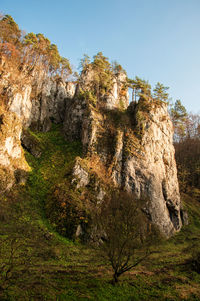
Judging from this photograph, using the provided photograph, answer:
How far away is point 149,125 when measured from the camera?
107 ft

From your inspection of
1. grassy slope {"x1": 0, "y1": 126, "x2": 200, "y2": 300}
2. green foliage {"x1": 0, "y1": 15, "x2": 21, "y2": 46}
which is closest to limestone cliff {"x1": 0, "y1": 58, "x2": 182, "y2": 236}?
grassy slope {"x1": 0, "y1": 126, "x2": 200, "y2": 300}

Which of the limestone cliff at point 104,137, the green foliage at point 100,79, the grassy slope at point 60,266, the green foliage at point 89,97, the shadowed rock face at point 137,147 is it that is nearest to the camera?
the grassy slope at point 60,266

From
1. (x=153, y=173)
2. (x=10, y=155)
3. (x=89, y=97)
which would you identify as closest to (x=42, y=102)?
(x=89, y=97)

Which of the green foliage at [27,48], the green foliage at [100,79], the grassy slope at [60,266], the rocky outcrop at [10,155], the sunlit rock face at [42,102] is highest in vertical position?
the green foliage at [27,48]

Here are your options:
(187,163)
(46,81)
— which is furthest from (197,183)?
(46,81)

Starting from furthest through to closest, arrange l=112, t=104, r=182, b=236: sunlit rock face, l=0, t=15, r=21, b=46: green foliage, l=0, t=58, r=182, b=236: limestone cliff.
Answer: l=0, t=15, r=21, b=46: green foliage, l=112, t=104, r=182, b=236: sunlit rock face, l=0, t=58, r=182, b=236: limestone cliff

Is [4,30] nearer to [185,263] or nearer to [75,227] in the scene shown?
[75,227]

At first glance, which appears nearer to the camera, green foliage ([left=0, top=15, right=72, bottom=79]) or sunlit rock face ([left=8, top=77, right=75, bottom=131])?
sunlit rock face ([left=8, top=77, right=75, bottom=131])

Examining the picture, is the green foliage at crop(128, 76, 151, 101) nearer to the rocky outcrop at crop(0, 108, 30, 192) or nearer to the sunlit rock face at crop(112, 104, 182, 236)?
the sunlit rock face at crop(112, 104, 182, 236)

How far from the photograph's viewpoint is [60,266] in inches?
503

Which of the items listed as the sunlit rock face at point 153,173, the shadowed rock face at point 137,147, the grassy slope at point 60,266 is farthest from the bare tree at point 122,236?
the shadowed rock face at point 137,147

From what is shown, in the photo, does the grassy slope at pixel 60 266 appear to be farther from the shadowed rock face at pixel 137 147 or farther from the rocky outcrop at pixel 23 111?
the shadowed rock face at pixel 137 147

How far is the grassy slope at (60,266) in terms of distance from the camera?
9.61m

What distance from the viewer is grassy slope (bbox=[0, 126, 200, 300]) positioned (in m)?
9.61
